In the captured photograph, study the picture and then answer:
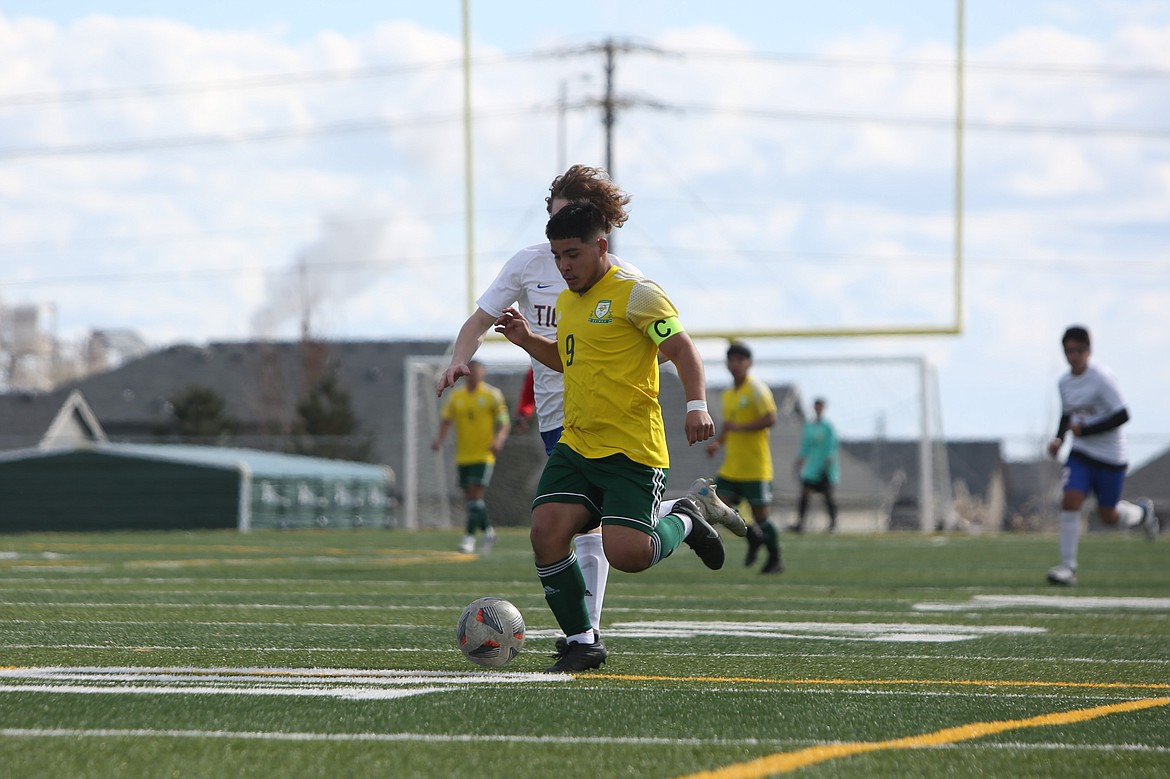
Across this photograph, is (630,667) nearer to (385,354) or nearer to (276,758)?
(276,758)

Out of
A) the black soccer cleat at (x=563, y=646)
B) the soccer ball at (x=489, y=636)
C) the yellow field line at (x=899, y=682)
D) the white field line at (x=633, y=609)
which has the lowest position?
the white field line at (x=633, y=609)

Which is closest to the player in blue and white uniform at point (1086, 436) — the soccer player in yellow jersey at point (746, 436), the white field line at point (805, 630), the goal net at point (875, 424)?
the soccer player in yellow jersey at point (746, 436)

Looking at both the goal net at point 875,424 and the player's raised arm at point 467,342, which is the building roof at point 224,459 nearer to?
the goal net at point 875,424

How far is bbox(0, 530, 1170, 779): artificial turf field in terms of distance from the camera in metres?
4.00

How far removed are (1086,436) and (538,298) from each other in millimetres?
6470

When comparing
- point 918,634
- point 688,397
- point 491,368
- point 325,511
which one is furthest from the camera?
point 491,368

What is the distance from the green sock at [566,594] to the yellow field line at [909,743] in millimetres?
1860

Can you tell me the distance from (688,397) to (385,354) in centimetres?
5669

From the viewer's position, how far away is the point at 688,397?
19.5 ft

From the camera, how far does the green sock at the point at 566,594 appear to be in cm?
611

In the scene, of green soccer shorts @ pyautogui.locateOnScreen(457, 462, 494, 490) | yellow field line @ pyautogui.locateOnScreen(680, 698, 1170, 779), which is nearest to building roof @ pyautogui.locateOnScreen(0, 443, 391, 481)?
green soccer shorts @ pyautogui.locateOnScreen(457, 462, 494, 490)

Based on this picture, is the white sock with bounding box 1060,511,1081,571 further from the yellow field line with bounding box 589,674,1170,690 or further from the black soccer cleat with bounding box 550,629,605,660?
the black soccer cleat with bounding box 550,629,605,660

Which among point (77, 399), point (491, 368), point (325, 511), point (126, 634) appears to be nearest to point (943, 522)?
point (491, 368)

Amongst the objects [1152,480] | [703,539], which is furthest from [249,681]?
[1152,480]
